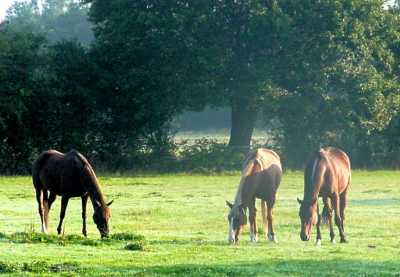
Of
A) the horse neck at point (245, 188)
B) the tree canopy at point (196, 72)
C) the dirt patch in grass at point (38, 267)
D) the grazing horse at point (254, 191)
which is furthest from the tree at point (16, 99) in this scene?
the dirt patch in grass at point (38, 267)

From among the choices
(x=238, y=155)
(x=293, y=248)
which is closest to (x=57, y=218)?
(x=293, y=248)

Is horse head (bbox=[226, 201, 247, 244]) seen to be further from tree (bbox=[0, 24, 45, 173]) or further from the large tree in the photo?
the large tree

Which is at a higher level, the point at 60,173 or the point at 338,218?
the point at 60,173

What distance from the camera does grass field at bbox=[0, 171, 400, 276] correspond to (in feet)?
50.8

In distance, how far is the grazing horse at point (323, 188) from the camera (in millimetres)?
20172

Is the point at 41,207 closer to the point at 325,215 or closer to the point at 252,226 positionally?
the point at 252,226

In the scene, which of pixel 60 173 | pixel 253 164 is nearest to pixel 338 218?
pixel 253 164

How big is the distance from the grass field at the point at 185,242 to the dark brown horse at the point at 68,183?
59cm

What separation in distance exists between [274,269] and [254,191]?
16.6 feet

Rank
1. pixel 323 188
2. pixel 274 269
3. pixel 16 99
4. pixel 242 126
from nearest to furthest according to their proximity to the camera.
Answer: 1. pixel 274 269
2. pixel 323 188
3. pixel 16 99
4. pixel 242 126

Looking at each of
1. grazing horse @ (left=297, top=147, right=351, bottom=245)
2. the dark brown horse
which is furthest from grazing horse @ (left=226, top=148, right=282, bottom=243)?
the dark brown horse

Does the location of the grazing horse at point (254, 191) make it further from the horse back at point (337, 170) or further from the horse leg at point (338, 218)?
the horse leg at point (338, 218)

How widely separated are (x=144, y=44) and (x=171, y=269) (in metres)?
31.3

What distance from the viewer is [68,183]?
69.0ft
